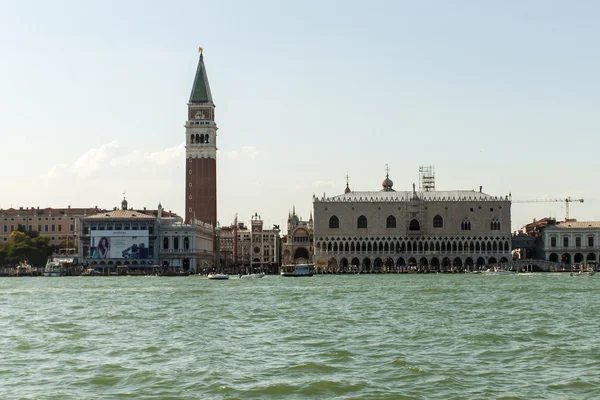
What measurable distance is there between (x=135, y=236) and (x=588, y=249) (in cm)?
4877

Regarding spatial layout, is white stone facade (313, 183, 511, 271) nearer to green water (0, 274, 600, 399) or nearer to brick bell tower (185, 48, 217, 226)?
brick bell tower (185, 48, 217, 226)

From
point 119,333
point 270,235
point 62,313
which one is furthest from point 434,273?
point 119,333

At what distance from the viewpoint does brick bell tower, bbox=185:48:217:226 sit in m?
123

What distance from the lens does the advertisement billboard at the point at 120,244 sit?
114750 millimetres

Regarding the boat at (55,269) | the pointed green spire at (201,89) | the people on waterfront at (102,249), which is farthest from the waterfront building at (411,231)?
the boat at (55,269)

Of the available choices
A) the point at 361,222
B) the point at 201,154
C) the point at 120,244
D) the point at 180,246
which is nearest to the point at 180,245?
the point at 180,246

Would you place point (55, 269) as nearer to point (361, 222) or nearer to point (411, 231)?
point (361, 222)

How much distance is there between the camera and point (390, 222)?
116375 millimetres

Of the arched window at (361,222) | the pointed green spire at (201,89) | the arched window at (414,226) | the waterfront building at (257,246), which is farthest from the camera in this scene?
the waterfront building at (257,246)

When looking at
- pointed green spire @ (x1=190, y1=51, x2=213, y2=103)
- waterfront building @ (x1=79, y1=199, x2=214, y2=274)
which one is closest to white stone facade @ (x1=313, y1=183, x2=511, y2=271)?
waterfront building @ (x1=79, y1=199, x2=214, y2=274)

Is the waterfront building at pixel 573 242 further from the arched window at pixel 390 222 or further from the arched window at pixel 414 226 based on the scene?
the arched window at pixel 390 222

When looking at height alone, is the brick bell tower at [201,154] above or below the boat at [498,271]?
above

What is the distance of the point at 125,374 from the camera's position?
21.4 metres

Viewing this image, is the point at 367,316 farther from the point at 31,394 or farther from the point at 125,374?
the point at 31,394
